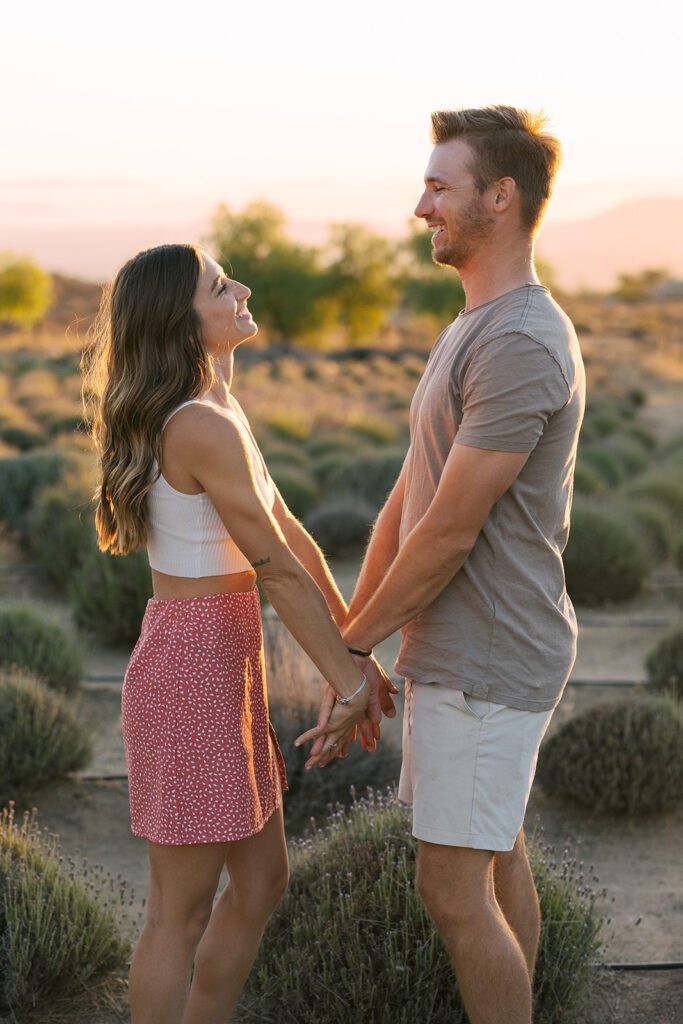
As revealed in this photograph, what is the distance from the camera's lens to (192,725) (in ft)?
9.30

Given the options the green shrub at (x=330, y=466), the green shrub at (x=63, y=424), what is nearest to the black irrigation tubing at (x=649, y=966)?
the green shrub at (x=330, y=466)

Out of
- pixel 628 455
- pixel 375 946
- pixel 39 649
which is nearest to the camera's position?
pixel 375 946

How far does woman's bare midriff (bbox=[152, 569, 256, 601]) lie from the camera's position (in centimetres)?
288

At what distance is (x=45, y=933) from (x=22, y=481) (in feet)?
33.7

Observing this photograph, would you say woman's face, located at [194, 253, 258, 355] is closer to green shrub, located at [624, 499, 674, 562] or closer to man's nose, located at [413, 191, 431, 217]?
man's nose, located at [413, 191, 431, 217]

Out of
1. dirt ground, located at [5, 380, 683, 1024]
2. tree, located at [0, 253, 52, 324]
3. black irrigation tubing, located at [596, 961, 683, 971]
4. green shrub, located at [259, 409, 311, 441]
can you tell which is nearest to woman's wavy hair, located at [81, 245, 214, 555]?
dirt ground, located at [5, 380, 683, 1024]

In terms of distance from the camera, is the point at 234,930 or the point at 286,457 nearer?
the point at 234,930

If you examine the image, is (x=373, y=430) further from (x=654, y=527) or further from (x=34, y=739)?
(x=34, y=739)

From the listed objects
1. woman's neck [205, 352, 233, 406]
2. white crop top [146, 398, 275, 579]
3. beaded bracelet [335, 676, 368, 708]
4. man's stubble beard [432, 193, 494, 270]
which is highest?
man's stubble beard [432, 193, 494, 270]

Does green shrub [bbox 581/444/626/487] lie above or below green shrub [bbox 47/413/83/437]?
below

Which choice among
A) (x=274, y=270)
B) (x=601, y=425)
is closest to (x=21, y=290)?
(x=274, y=270)

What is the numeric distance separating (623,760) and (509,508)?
11.4 feet

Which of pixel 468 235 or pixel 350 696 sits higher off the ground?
pixel 468 235

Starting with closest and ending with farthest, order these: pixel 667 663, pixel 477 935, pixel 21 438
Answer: pixel 477 935 → pixel 667 663 → pixel 21 438
